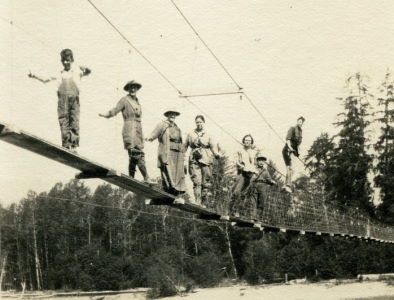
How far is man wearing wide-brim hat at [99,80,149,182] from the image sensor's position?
834cm

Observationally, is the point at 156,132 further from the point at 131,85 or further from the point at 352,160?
the point at 352,160

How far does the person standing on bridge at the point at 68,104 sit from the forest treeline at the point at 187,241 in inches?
976

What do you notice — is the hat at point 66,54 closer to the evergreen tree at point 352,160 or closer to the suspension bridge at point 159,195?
the suspension bridge at point 159,195

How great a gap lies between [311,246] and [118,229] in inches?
799

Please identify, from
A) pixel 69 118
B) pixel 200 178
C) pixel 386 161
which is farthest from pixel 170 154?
pixel 386 161

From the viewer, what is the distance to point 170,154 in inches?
382

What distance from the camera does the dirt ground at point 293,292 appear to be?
31.5 meters

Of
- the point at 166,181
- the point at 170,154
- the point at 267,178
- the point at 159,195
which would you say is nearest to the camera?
the point at 159,195

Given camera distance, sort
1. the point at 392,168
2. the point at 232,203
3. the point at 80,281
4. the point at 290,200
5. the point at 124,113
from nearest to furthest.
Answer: the point at 124,113, the point at 232,203, the point at 290,200, the point at 392,168, the point at 80,281

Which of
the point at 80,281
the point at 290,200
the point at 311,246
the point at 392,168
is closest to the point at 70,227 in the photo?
the point at 80,281

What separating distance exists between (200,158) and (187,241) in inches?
1705

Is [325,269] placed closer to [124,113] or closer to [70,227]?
[70,227]

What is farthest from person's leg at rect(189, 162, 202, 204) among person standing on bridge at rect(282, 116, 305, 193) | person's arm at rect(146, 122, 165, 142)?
person standing on bridge at rect(282, 116, 305, 193)

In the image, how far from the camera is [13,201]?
56062mm
